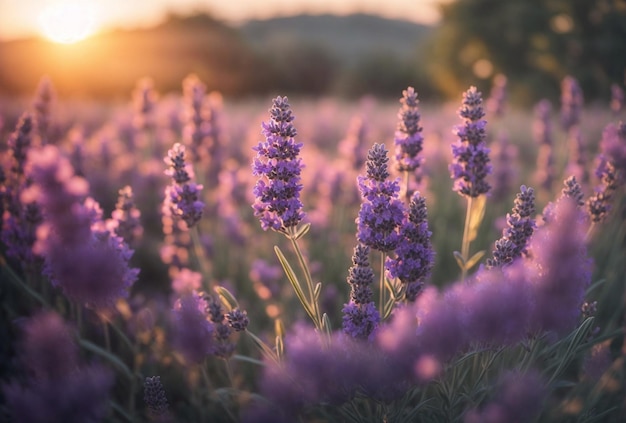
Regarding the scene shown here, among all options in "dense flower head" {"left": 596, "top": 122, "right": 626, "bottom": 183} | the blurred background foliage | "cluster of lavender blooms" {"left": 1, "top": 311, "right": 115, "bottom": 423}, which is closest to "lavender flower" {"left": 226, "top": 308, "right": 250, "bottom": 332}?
"cluster of lavender blooms" {"left": 1, "top": 311, "right": 115, "bottom": 423}

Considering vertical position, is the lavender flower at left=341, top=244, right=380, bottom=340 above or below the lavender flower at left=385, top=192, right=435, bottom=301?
below

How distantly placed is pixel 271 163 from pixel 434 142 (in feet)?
16.4

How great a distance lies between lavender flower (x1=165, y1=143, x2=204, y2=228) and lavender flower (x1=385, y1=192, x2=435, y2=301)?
962mm

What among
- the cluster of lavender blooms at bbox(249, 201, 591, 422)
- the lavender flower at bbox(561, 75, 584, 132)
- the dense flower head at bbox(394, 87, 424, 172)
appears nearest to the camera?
the cluster of lavender blooms at bbox(249, 201, 591, 422)

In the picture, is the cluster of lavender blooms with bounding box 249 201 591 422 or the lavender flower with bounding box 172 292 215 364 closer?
the cluster of lavender blooms with bounding box 249 201 591 422

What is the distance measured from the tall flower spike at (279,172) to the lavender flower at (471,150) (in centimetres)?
82

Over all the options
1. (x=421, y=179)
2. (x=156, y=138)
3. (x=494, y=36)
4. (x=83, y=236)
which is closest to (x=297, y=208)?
(x=83, y=236)

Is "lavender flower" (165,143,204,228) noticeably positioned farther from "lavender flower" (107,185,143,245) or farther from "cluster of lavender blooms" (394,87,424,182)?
"cluster of lavender blooms" (394,87,424,182)

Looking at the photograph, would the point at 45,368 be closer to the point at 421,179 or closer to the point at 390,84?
the point at 421,179

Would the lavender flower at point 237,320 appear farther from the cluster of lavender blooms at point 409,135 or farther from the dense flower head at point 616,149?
the dense flower head at point 616,149

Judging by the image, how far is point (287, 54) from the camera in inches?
1251

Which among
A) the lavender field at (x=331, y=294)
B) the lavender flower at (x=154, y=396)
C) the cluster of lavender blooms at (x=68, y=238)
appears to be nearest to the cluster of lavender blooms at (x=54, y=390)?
the lavender field at (x=331, y=294)

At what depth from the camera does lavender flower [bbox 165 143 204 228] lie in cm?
224

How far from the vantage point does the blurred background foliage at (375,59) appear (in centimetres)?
1553
